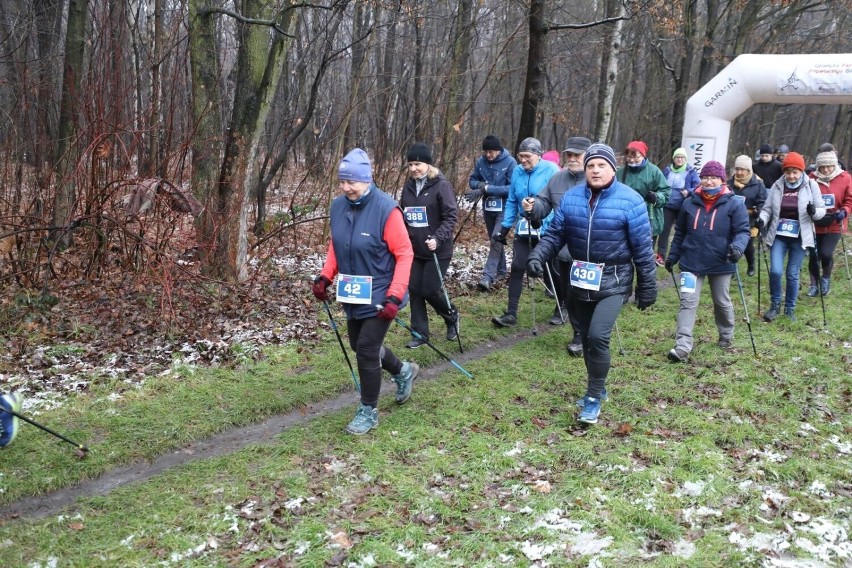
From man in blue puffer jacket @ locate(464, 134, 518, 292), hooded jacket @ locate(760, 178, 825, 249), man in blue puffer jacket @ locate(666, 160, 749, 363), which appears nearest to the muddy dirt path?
man in blue puffer jacket @ locate(666, 160, 749, 363)

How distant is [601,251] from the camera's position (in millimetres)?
5172

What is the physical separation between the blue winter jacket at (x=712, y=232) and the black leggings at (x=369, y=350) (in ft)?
12.1

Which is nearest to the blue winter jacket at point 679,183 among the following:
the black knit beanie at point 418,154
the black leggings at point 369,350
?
the black knit beanie at point 418,154

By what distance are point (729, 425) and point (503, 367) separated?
7.25ft

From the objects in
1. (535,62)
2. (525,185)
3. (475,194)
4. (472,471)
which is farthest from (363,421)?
(535,62)

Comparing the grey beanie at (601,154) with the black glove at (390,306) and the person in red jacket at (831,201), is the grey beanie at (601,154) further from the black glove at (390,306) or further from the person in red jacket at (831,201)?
the person in red jacket at (831,201)

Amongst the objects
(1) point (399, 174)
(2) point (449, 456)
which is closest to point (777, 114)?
(1) point (399, 174)

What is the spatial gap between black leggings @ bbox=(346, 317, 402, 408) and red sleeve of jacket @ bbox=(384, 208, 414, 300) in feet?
1.12

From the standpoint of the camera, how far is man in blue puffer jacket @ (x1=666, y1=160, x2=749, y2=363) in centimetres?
674

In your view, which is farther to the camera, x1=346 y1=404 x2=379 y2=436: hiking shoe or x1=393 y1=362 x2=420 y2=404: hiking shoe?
x1=393 y1=362 x2=420 y2=404: hiking shoe

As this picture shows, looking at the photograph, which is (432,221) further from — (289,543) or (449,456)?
(289,543)

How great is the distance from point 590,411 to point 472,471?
130 cm

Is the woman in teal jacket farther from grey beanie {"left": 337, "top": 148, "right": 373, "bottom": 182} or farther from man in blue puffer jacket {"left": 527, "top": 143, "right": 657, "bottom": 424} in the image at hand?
grey beanie {"left": 337, "top": 148, "right": 373, "bottom": 182}

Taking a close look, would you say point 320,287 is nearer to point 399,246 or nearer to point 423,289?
point 399,246
